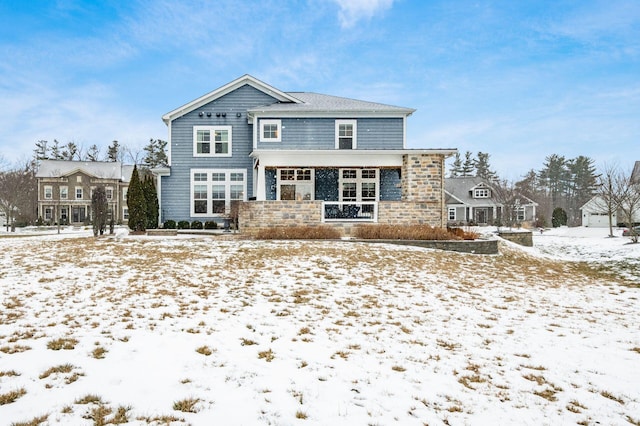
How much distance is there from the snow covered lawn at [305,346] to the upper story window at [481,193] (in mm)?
37899

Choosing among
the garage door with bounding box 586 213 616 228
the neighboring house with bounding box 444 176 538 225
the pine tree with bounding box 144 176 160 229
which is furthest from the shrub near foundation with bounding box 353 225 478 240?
the garage door with bounding box 586 213 616 228

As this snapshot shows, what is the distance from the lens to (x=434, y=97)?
90.1ft

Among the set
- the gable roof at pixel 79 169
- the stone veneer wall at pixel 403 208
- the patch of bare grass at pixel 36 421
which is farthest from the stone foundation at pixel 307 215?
the gable roof at pixel 79 169

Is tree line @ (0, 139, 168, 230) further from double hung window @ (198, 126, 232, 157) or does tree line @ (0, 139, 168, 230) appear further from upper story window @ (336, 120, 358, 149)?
upper story window @ (336, 120, 358, 149)

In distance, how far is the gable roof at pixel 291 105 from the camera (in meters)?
19.3

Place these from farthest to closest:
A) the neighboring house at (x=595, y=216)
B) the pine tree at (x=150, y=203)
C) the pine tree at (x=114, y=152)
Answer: the pine tree at (x=114, y=152), the neighboring house at (x=595, y=216), the pine tree at (x=150, y=203)

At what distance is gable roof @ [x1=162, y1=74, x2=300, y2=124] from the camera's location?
65.2 ft

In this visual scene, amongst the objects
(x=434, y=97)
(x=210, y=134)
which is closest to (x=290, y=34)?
(x=210, y=134)

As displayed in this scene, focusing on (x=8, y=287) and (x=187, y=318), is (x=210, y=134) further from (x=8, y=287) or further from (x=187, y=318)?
(x=187, y=318)

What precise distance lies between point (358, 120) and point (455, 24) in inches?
257

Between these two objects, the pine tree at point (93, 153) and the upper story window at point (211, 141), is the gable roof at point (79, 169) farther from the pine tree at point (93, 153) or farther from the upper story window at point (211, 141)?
the upper story window at point (211, 141)

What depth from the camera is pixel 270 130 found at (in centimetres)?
1966

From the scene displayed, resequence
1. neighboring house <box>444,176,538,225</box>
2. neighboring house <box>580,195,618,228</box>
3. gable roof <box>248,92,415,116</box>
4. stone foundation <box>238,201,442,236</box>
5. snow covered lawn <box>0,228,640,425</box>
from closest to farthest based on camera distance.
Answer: snow covered lawn <box>0,228,640,425</box> → stone foundation <box>238,201,442,236</box> → gable roof <box>248,92,415,116</box> → neighboring house <box>580,195,618,228</box> → neighboring house <box>444,176,538,225</box>

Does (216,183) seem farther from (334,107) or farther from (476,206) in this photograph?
(476,206)
